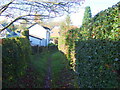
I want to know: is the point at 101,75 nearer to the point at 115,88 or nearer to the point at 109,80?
the point at 109,80

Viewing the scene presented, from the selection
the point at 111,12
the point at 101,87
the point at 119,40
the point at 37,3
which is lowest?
the point at 101,87

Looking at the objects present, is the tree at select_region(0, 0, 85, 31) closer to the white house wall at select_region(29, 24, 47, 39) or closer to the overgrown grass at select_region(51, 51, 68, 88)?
the overgrown grass at select_region(51, 51, 68, 88)

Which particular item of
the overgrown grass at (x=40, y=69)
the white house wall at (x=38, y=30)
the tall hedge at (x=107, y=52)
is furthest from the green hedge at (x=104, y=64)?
the white house wall at (x=38, y=30)

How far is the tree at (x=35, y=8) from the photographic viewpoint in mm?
6157

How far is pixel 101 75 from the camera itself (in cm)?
325

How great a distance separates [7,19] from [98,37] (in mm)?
6393

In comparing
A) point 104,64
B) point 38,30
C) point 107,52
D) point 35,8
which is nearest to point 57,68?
point 35,8

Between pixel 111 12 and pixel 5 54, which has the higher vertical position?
pixel 111 12

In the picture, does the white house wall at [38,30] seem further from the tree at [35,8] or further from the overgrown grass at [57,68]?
the tree at [35,8]

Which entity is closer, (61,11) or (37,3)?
(37,3)

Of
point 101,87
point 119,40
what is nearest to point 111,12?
point 119,40

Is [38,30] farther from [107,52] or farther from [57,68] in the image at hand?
[107,52]

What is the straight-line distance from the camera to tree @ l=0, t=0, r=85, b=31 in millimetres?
6157

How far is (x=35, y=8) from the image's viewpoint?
689 centimetres
